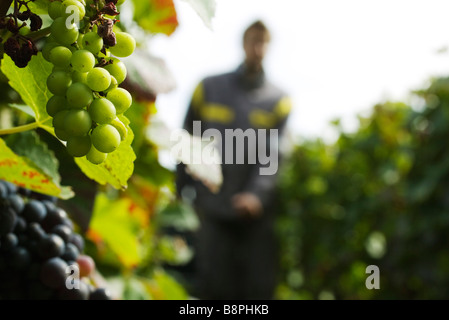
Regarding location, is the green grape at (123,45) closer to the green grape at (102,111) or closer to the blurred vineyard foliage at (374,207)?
the green grape at (102,111)

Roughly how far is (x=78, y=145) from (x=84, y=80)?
0.06 m

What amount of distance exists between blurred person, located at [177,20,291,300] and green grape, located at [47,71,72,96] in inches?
120

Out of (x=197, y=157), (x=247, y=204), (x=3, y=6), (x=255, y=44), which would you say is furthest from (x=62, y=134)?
(x=255, y=44)

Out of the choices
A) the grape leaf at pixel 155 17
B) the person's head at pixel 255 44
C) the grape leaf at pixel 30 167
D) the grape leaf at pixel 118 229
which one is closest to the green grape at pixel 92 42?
the grape leaf at pixel 30 167

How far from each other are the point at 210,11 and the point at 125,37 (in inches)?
4.0

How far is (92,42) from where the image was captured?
0.47 metres

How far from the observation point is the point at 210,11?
0.55 meters

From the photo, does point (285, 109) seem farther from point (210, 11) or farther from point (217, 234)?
point (210, 11)

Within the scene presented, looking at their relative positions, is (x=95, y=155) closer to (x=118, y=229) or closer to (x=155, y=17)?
(x=155, y=17)

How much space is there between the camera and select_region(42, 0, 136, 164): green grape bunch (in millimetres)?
454

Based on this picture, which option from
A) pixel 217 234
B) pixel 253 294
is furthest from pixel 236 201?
pixel 253 294

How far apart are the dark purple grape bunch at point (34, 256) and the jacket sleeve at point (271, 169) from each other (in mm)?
2739

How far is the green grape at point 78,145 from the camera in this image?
1.51ft
